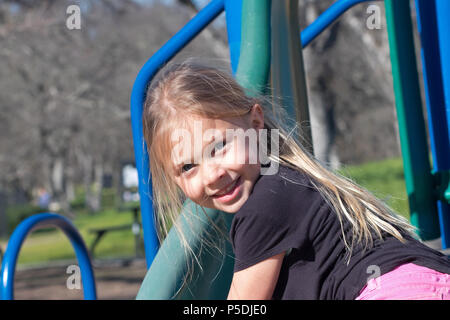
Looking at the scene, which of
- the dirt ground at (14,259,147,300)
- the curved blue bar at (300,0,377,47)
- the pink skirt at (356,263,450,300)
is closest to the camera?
the pink skirt at (356,263,450,300)

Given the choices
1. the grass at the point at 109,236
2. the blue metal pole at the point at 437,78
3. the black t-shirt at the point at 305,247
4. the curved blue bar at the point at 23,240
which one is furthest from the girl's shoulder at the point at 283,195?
the grass at the point at 109,236

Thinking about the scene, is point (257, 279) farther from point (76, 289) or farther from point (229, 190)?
point (76, 289)

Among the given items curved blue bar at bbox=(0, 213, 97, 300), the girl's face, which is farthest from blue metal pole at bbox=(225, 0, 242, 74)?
curved blue bar at bbox=(0, 213, 97, 300)

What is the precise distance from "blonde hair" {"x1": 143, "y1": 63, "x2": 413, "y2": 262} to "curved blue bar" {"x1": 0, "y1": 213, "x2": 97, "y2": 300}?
0.96 metres

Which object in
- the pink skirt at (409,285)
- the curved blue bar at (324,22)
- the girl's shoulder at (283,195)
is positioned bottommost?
the pink skirt at (409,285)

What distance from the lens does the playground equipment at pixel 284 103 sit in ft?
4.48

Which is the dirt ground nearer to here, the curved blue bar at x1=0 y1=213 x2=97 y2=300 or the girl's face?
the curved blue bar at x1=0 y1=213 x2=97 y2=300

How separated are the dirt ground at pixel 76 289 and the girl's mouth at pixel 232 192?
3891mm

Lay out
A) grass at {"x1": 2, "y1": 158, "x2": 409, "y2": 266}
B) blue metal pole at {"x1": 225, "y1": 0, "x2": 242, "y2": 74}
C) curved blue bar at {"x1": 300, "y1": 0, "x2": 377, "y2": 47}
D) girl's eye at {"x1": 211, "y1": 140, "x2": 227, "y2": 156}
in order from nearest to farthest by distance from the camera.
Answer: girl's eye at {"x1": 211, "y1": 140, "x2": 227, "y2": 156} < blue metal pole at {"x1": 225, "y1": 0, "x2": 242, "y2": 74} < curved blue bar at {"x1": 300, "y1": 0, "x2": 377, "y2": 47} < grass at {"x1": 2, "y1": 158, "x2": 409, "y2": 266}

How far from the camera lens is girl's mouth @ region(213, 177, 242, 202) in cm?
132

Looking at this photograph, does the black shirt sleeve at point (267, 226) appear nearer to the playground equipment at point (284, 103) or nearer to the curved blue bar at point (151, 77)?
the playground equipment at point (284, 103)

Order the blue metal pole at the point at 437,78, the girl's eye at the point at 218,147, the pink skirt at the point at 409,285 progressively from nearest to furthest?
the pink skirt at the point at 409,285 → the girl's eye at the point at 218,147 → the blue metal pole at the point at 437,78

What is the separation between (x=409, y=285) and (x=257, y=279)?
30 cm

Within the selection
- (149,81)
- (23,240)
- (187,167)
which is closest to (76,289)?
(23,240)
